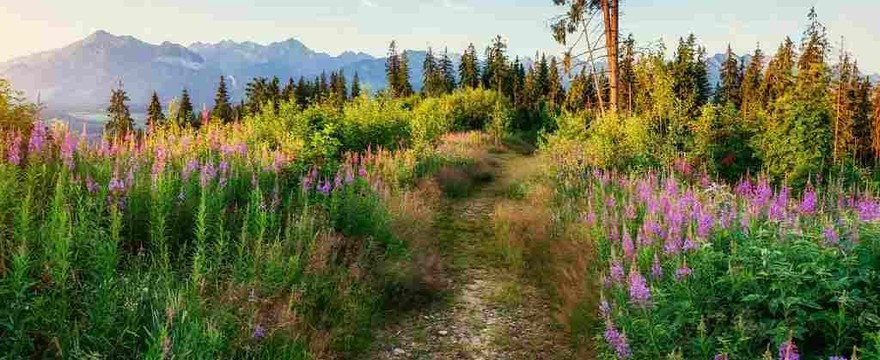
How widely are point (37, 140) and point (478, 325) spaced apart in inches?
204

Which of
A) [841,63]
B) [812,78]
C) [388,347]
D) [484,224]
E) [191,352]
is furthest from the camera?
[841,63]

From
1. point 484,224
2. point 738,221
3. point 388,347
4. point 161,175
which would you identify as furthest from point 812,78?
point 161,175

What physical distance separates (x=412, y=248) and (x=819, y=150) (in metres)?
13.4

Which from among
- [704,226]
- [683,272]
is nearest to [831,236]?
[704,226]

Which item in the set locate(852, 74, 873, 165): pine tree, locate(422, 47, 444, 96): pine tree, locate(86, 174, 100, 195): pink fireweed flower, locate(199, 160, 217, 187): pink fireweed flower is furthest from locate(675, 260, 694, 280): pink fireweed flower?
locate(422, 47, 444, 96): pine tree

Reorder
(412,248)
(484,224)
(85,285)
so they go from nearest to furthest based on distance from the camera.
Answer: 1. (85,285)
2. (412,248)
3. (484,224)

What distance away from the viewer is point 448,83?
3196 inches

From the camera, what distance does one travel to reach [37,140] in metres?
5.45

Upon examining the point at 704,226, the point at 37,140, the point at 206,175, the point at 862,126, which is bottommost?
the point at 704,226

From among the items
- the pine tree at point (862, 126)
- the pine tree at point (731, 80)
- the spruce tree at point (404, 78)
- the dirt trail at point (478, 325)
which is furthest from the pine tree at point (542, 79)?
the dirt trail at point (478, 325)

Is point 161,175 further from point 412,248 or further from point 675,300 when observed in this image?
point 675,300

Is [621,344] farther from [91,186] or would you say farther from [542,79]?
[542,79]

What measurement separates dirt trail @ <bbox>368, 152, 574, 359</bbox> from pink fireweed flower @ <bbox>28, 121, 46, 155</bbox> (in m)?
4.06

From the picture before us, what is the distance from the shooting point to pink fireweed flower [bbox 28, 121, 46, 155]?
5.33 meters
